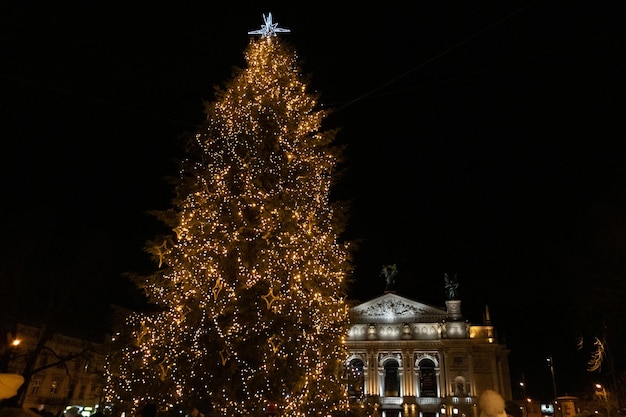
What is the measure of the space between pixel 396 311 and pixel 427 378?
854cm

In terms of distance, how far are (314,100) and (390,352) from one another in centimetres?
5114

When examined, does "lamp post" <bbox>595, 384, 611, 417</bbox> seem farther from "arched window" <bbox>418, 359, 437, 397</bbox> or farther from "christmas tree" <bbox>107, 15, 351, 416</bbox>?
"christmas tree" <bbox>107, 15, 351, 416</bbox>

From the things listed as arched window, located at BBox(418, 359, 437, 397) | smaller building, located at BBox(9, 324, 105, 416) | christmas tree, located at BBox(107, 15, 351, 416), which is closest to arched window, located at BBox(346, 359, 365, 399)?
christmas tree, located at BBox(107, 15, 351, 416)

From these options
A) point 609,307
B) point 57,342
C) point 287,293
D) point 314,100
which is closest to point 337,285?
point 287,293

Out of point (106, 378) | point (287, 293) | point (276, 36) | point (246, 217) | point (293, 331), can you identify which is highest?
point (276, 36)

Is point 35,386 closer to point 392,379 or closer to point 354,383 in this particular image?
point 354,383

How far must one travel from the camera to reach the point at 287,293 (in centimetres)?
934

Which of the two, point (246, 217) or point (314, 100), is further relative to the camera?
point (314, 100)

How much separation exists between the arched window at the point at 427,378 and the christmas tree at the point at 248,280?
5051cm

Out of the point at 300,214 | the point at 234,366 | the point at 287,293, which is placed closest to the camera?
the point at 234,366

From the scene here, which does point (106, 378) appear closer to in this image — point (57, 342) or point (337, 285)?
A: point (337, 285)

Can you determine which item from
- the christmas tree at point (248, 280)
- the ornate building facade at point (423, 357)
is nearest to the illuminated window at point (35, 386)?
the christmas tree at point (248, 280)

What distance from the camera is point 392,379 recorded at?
2271 inches

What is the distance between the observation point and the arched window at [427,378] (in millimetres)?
55344
